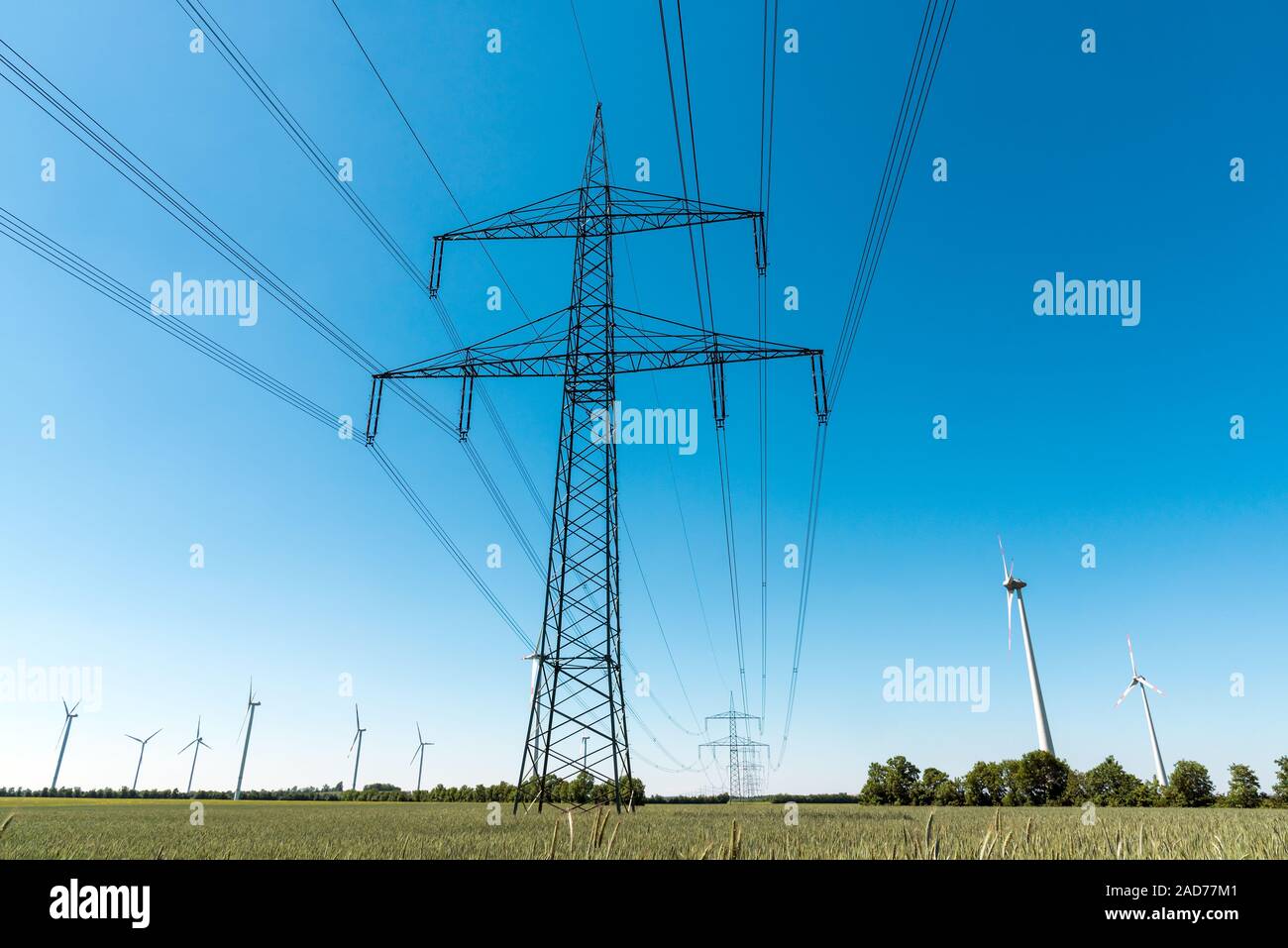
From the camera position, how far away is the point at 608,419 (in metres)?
28.2

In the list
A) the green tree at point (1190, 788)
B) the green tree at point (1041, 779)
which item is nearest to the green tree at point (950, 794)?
the green tree at point (1041, 779)

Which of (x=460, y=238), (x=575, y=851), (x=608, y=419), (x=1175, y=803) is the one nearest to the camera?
(x=575, y=851)

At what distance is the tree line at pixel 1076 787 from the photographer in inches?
2437

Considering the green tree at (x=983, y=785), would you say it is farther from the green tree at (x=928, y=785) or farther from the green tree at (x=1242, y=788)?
the green tree at (x=1242, y=788)

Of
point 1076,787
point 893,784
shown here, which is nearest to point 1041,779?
point 1076,787

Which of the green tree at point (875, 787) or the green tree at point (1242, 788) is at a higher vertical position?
the green tree at point (1242, 788)

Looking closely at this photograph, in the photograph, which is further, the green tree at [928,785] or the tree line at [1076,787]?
the green tree at [928,785]
